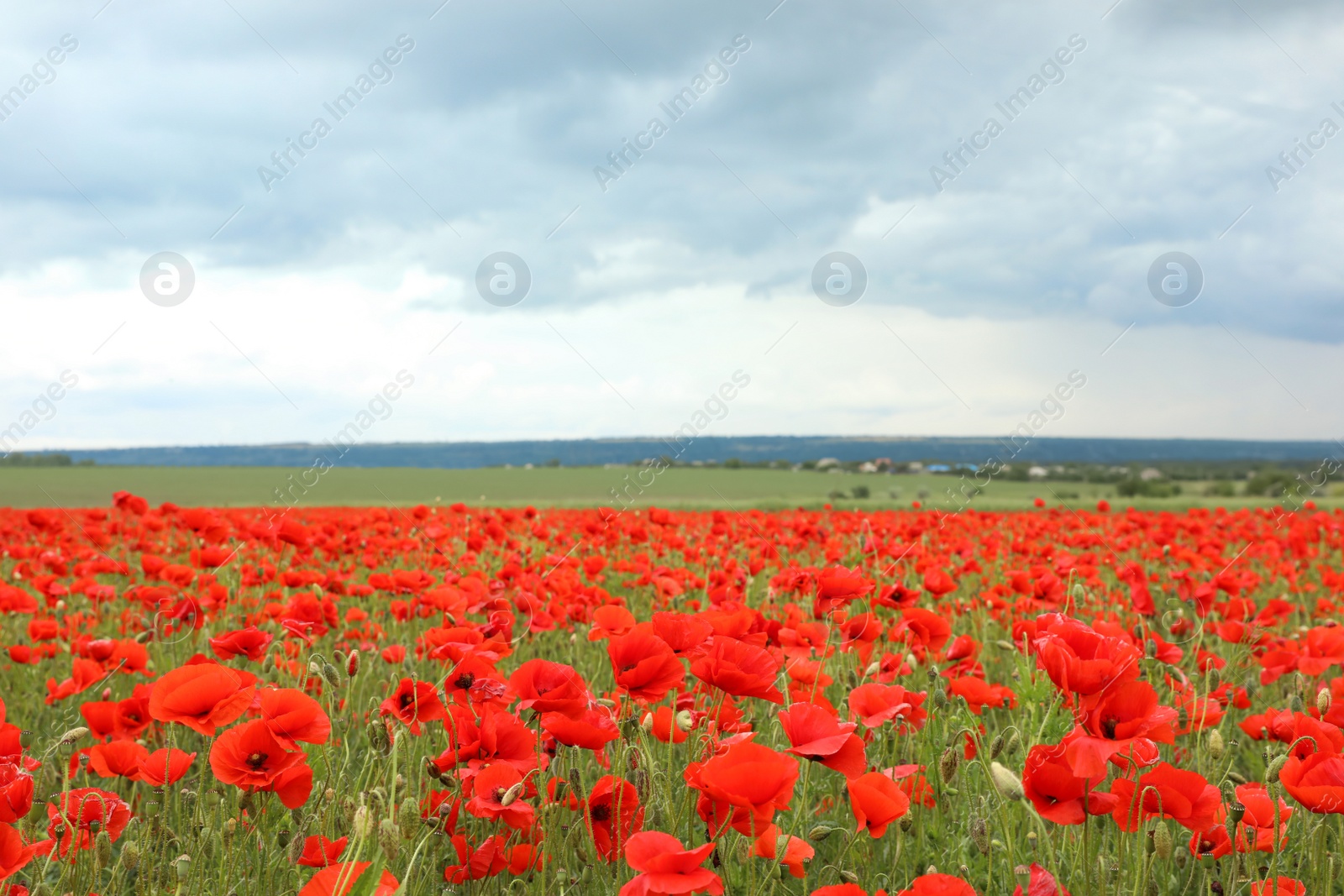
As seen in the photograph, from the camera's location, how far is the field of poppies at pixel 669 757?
1.57 m

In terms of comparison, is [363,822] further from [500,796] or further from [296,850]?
[296,850]

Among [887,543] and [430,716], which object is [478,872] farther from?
[887,543]

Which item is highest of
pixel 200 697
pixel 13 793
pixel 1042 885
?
pixel 200 697

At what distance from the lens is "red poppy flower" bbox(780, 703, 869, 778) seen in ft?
5.16

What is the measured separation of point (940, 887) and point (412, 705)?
4.38 feet

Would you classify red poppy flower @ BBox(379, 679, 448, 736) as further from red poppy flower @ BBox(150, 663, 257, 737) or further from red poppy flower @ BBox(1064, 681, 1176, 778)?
red poppy flower @ BBox(1064, 681, 1176, 778)

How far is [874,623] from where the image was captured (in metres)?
2.73

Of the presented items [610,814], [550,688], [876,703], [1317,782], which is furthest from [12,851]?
[1317,782]

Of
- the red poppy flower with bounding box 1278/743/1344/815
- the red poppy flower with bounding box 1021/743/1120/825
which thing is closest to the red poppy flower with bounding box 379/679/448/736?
the red poppy flower with bounding box 1021/743/1120/825

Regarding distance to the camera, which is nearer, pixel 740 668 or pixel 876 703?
pixel 740 668

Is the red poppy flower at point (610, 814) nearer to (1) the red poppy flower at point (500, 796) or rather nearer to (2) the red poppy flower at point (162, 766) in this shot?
(1) the red poppy flower at point (500, 796)

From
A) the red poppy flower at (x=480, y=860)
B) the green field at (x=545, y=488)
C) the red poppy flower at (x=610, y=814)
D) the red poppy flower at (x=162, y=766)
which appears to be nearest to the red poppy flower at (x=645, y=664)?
the red poppy flower at (x=610, y=814)

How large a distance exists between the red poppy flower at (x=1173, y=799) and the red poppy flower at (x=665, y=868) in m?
0.93

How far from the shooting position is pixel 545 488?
28.4 m
